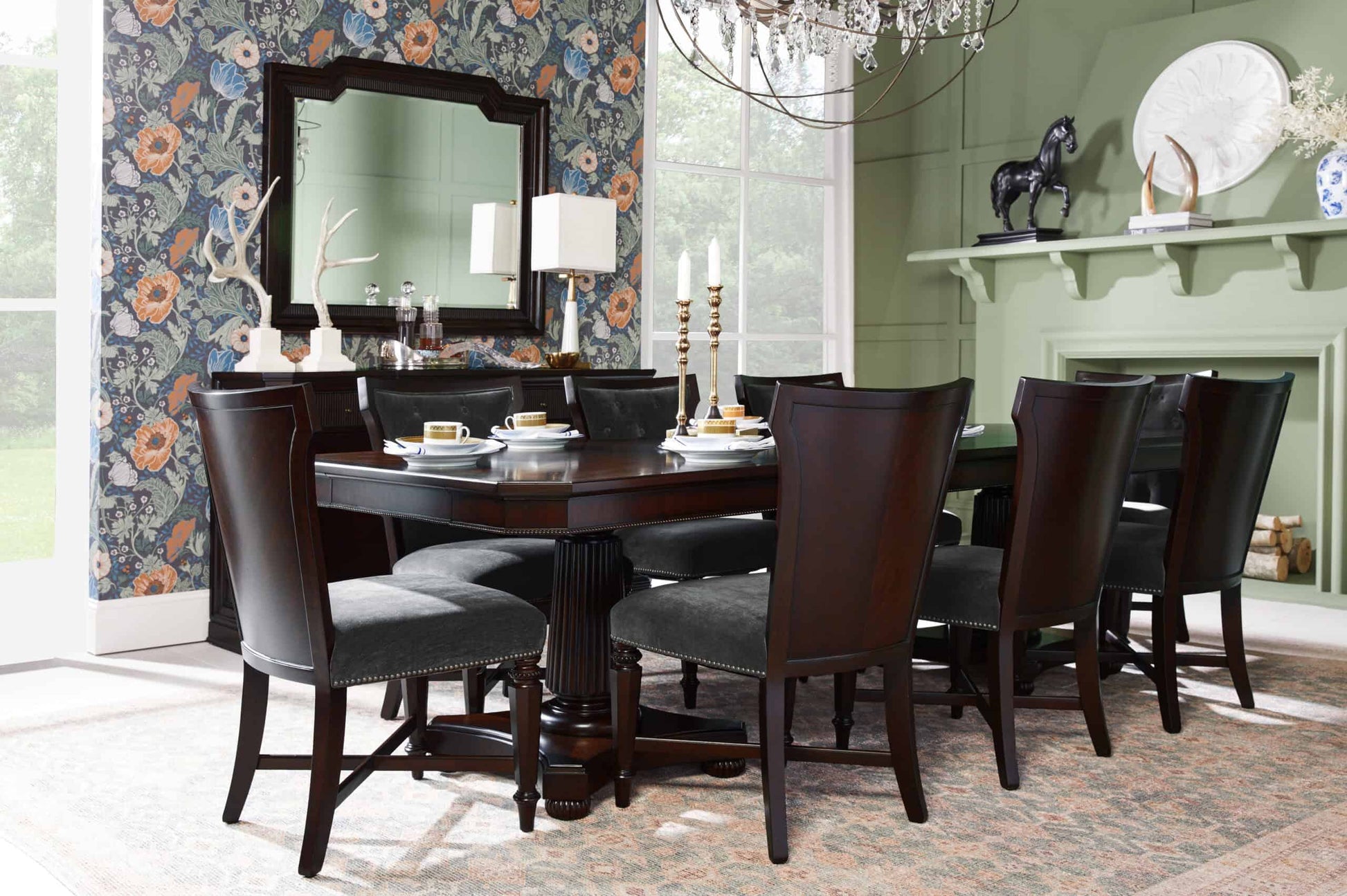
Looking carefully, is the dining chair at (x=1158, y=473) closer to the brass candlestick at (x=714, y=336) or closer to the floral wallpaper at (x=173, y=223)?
the brass candlestick at (x=714, y=336)

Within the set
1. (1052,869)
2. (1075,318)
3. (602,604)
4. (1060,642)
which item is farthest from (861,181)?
(1052,869)

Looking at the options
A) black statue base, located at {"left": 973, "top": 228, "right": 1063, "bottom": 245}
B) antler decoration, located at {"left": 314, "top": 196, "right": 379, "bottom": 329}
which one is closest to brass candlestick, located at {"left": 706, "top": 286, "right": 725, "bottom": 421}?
antler decoration, located at {"left": 314, "top": 196, "right": 379, "bottom": 329}

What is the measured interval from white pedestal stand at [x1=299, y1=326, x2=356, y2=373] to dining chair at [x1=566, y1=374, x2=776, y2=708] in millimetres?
936

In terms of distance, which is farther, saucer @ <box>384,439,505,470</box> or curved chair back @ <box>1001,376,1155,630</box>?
curved chair back @ <box>1001,376,1155,630</box>

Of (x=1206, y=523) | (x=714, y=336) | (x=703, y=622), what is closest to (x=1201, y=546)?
(x=1206, y=523)

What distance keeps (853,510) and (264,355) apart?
8.11 ft

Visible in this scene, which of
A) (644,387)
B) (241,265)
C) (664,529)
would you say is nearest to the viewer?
(664,529)

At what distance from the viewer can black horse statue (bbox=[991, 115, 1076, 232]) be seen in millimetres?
5719

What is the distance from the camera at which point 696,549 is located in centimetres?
335

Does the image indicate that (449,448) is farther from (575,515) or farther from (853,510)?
(853,510)

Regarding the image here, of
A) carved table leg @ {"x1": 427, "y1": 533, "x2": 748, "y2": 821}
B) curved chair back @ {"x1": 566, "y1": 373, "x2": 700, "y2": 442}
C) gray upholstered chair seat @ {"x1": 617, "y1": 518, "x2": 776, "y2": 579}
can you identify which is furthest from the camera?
curved chair back @ {"x1": 566, "y1": 373, "x2": 700, "y2": 442}

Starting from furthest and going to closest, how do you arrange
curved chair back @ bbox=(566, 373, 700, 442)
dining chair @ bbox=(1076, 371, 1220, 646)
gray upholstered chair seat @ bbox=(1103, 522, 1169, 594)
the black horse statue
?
1. the black horse statue
2. dining chair @ bbox=(1076, 371, 1220, 646)
3. curved chair back @ bbox=(566, 373, 700, 442)
4. gray upholstered chair seat @ bbox=(1103, 522, 1169, 594)

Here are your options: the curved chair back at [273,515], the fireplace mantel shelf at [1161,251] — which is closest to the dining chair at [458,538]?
the curved chair back at [273,515]

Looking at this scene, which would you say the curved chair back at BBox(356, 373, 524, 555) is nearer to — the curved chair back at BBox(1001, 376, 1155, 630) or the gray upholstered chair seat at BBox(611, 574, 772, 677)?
the gray upholstered chair seat at BBox(611, 574, 772, 677)
